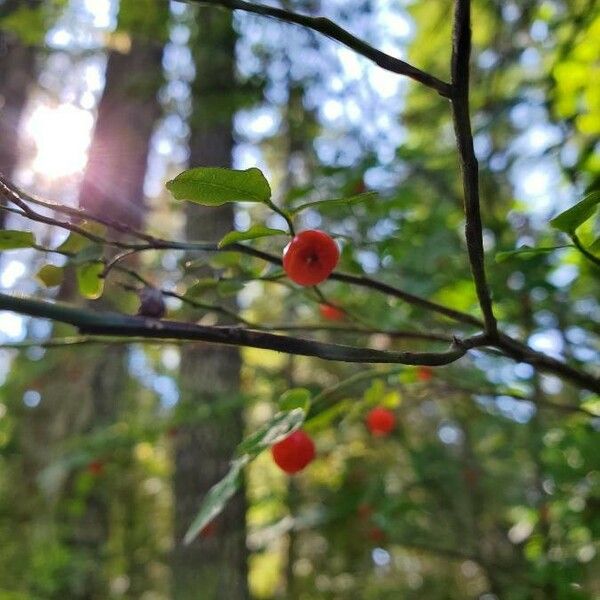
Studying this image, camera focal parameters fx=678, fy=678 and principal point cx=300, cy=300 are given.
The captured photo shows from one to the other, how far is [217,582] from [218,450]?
0.73 metres

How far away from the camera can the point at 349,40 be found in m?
0.79

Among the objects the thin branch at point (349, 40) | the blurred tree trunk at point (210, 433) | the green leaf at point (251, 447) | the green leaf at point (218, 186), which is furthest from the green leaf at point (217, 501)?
the blurred tree trunk at point (210, 433)

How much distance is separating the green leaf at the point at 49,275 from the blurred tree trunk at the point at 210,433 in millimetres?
2177

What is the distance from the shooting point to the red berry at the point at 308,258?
3.67 feet

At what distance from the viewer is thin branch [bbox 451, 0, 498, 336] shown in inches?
28.9

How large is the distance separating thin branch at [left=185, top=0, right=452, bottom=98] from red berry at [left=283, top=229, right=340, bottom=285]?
0.38 m

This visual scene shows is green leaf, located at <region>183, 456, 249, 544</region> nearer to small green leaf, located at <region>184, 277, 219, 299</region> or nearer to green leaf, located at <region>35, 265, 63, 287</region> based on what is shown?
small green leaf, located at <region>184, 277, 219, 299</region>

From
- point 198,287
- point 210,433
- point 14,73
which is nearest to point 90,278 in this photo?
point 198,287

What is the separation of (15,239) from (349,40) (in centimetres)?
64

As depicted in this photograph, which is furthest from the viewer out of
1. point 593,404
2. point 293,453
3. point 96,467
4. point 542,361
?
point 96,467

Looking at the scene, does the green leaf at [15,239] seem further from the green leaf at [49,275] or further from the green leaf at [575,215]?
the green leaf at [575,215]

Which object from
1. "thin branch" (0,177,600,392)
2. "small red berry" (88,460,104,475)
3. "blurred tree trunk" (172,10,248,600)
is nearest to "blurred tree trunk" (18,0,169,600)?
"small red berry" (88,460,104,475)

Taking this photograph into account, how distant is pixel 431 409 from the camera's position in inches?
271

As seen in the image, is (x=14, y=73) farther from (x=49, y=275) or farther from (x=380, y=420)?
(x=49, y=275)
